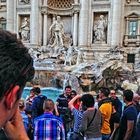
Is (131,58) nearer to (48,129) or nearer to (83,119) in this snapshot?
(83,119)

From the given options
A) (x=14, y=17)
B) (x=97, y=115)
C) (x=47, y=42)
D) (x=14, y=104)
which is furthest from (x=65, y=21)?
(x=14, y=104)

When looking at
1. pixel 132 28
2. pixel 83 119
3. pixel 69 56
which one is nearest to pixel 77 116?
pixel 83 119

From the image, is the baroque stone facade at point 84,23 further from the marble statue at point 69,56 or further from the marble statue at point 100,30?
the marble statue at point 69,56

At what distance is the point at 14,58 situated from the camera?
2.82 ft

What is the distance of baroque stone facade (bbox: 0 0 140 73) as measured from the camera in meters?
23.1

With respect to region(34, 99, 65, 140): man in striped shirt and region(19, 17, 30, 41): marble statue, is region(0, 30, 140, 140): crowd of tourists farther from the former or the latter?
region(19, 17, 30, 41): marble statue

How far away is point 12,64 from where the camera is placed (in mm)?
840

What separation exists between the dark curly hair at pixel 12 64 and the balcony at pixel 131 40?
2270 centimetres

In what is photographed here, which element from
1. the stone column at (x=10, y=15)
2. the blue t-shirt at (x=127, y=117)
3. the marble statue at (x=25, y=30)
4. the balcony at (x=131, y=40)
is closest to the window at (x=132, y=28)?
the balcony at (x=131, y=40)

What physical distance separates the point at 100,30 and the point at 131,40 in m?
2.43

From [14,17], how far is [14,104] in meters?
25.5

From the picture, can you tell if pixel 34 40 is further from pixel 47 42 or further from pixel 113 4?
pixel 113 4

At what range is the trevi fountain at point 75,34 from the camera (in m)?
20.0

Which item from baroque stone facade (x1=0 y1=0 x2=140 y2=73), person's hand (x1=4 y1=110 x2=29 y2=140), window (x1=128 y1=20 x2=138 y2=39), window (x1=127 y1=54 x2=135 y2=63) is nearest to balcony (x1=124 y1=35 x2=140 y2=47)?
baroque stone facade (x1=0 y1=0 x2=140 y2=73)
